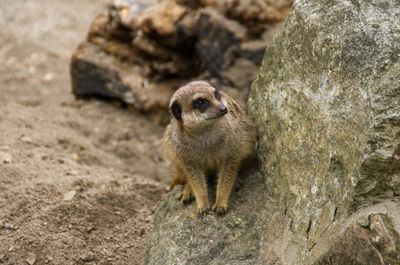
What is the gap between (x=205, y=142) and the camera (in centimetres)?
354

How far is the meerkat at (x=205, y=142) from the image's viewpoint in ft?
11.2

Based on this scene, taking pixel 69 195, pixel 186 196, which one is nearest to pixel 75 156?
pixel 69 195

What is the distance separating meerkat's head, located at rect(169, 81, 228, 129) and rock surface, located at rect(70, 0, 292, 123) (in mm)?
1860

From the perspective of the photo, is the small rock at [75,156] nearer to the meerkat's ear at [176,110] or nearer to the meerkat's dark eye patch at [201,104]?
the meerkat's ear at [176,110]

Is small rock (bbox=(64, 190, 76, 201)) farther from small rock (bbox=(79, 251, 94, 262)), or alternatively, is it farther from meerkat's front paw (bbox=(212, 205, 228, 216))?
meerkat's front paw (bbox=(212, 205, 228, 216))

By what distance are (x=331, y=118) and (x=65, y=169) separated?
268cm

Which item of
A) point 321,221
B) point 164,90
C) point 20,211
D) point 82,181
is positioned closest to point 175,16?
point 164,90

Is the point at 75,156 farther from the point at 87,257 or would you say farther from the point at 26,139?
the point at 87,257

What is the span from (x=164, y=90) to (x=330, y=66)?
11.5 feet

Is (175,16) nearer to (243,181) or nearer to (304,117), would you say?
(243,181)

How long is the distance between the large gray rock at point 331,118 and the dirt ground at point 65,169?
4.59 feet

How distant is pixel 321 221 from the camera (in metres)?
2.65

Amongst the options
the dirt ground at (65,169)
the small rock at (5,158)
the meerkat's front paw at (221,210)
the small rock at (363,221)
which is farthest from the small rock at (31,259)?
the small rock at (363,221)

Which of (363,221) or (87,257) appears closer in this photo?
(363,221)
